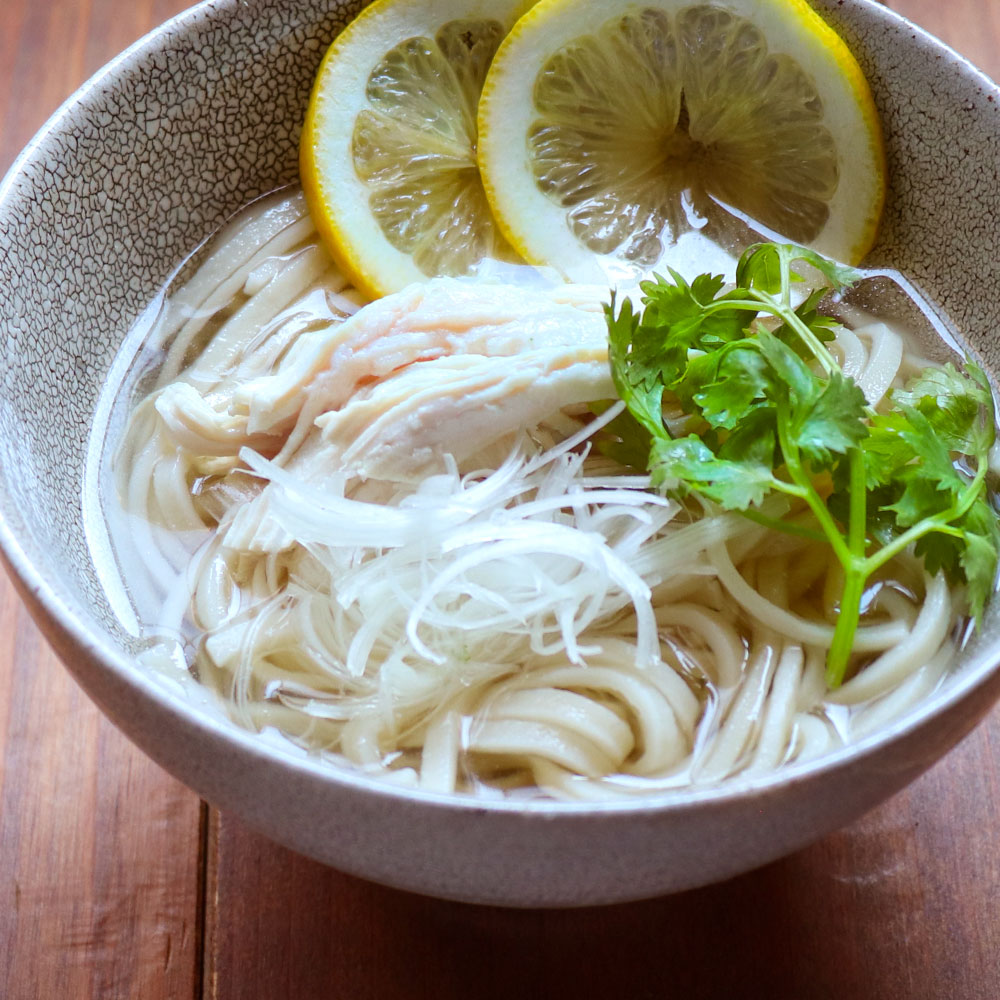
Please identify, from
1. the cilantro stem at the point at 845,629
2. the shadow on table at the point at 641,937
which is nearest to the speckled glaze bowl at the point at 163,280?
the cilantro stem at the point at 845,629

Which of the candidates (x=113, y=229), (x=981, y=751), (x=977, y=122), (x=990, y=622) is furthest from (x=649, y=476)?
(x=113, y=229)

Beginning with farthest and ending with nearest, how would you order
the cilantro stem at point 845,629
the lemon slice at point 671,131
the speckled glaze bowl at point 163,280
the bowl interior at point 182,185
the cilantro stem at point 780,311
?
the lemon slice at point 671,131 < the bowl interior at point 182,185 < the cilantro stem at point 780,311 < the cilantro stem at point 845,629 < the speckled glaze bowl at point 163,280

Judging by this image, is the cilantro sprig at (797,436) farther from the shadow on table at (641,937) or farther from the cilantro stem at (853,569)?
the shadow on table at (641,937)

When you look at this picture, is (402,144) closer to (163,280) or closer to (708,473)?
(163,280)

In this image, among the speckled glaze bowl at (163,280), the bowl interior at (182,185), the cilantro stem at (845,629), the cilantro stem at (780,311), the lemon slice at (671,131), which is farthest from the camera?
the lemon slice at (671,131)

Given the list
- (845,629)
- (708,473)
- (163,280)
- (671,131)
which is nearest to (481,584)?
(708,473)

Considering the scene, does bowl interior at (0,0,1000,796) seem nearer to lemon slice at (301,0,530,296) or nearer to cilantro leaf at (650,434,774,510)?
lemon slice at (301,0,530,296)
